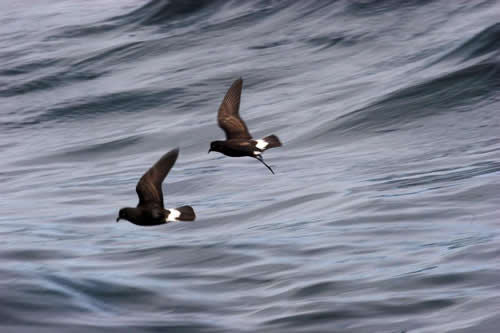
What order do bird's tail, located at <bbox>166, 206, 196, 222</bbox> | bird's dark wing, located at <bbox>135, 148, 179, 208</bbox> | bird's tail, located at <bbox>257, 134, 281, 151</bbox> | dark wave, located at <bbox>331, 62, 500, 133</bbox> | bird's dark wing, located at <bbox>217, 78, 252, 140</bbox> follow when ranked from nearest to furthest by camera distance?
bird's tail, located at <bbox>166, 206, 196, 222</bbox> → bird's dark wing, located at <bbox>135, 148, 179, 208</bbox> → bird's tail, located at <bbox>257, 134, 281, 151</bbox> → bird's dark wing, located at <bbox>217, 78, 252, 140</bbox> → dark wave, located at <bbox>331, 62, 500, 133</bbox>

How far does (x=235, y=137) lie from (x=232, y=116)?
40cm

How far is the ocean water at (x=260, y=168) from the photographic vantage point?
40.1 feet

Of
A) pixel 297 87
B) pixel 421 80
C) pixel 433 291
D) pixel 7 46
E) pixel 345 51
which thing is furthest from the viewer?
pixel 7 46

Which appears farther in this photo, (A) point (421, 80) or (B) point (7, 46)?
(B) point (7, 46)

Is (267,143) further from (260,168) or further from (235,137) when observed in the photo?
(260,168)

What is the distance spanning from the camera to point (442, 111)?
67.1 ft

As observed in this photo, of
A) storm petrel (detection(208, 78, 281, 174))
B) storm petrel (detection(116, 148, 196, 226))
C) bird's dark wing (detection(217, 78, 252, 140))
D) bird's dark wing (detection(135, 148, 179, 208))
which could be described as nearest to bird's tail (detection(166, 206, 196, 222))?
storm petrel (detection(116, 148, 196, 226))

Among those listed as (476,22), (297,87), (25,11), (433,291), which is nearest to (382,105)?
(297,87)

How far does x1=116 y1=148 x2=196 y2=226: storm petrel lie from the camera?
9.28 m

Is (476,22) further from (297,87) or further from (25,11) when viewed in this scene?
(25,11)

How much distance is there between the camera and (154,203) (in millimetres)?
9406

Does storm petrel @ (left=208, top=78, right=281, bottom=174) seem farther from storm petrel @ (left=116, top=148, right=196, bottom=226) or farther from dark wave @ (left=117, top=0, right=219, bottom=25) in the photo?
dark wave @ (left=117, top=0, right=219, bottom=25)

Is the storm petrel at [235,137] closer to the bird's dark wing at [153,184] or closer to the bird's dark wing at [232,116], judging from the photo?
the bird's dark wing at [232,116]

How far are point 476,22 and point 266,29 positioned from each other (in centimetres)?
522
